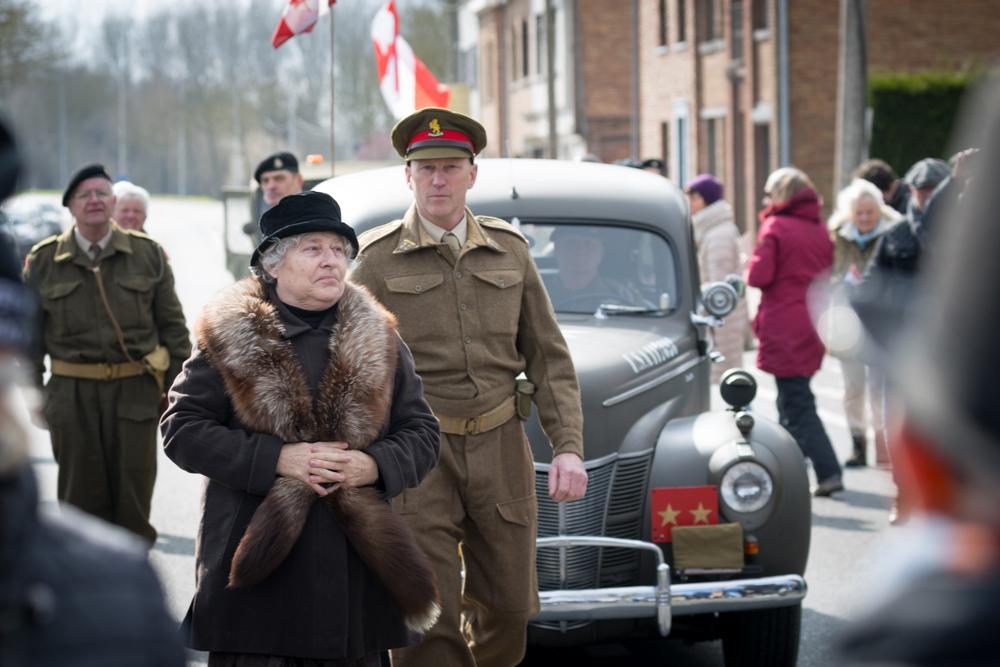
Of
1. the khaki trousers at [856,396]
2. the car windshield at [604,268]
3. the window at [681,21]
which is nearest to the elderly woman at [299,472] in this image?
the car windshield at [604,268]

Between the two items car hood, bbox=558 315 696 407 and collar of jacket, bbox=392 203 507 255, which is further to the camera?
car hood, bbox=558 315 696 407

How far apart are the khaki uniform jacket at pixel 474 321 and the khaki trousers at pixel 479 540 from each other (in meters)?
0.15

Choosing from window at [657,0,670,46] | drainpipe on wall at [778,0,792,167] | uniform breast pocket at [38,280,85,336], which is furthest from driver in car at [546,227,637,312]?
window at [657,0,670,46]

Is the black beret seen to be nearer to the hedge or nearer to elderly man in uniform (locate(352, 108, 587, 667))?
elderly man in uniform (locate(352, 108, 587, 667))

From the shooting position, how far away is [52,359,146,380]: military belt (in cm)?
776

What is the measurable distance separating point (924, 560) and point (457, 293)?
12.9ft

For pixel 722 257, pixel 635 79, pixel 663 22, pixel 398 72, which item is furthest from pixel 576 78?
pixel 722 257

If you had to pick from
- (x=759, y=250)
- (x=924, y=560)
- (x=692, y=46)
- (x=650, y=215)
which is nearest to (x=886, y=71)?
(x=692, y=46)

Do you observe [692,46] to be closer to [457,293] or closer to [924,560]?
[457,293]

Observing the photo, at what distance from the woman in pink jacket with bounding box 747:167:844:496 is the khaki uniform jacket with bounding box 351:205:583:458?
5.01 metres

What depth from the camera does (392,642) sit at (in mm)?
4402

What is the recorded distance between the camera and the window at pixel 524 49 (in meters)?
54.1

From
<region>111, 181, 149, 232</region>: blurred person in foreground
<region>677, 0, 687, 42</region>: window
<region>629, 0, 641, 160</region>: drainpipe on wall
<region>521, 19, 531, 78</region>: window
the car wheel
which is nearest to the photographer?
the car wheel

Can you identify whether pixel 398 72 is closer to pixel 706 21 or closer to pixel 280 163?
pixel 280 163
